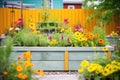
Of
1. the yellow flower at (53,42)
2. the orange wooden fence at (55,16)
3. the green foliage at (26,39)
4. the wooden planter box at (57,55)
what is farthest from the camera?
the orange wooden fence at (55,16)

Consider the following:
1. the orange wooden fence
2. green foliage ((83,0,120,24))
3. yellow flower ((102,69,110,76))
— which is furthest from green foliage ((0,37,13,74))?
the orange wooden fence

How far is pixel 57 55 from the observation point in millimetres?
9023

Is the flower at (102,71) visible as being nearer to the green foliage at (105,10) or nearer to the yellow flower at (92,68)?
the yellow flower at (92,68)

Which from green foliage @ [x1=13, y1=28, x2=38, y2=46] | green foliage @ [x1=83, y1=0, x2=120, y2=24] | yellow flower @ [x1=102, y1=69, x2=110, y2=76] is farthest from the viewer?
green foliage @ [x1=83, y1=0, x2=120, y2=24]

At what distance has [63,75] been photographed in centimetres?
859

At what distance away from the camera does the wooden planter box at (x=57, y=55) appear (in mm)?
8969

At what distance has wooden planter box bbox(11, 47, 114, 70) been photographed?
29.4ft

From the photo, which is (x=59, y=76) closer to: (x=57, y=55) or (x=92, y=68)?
(x=57, y=55)

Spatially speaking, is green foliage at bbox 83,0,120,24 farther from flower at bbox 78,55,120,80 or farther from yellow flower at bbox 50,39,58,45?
flower at bbox 78,55,120,80

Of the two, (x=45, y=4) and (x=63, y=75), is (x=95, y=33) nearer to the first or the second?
(x=63, y=75)

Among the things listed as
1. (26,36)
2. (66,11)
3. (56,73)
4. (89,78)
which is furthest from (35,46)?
(66,11)

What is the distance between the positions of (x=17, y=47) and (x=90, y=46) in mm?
1889

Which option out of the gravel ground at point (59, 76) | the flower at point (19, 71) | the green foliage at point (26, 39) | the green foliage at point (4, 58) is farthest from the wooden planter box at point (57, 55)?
the green foliage at point (4, 58)

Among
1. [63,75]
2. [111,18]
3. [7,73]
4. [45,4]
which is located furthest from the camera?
[111,18]
